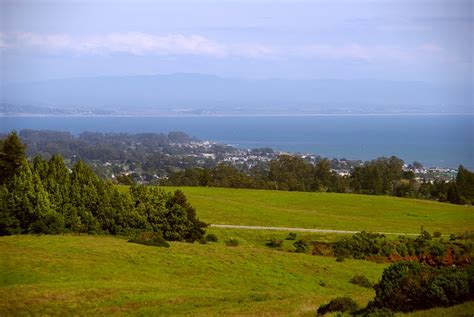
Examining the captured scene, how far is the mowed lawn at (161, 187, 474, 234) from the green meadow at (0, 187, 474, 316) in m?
0.25

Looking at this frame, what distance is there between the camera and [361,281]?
24578mm

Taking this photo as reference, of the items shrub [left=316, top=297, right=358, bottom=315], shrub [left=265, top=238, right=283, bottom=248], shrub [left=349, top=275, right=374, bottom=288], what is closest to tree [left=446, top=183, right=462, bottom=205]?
shrub [left=265, top=238, right=283, bottom=248]

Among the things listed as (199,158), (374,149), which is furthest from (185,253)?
(374,149)

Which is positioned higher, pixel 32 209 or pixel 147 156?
pixel 32 209

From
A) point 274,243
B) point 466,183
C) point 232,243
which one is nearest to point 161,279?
point 232,243

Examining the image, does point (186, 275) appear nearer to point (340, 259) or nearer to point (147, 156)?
point (340, 259)

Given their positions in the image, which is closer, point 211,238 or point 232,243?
point 232,243

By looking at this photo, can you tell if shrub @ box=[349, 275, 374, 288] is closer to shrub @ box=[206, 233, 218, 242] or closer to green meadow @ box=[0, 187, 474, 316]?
green meadow @ box=[0, 187, 474, 316]

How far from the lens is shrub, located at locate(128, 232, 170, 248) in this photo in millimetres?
27188

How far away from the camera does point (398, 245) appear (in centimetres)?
3272

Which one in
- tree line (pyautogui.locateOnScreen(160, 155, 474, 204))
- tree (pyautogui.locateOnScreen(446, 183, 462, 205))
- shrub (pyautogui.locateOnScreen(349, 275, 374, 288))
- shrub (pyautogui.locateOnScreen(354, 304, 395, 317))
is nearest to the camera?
shrub (pyautogui.locateOnScreen(354, 304, 395, 317))

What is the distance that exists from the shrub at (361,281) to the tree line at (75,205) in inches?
389

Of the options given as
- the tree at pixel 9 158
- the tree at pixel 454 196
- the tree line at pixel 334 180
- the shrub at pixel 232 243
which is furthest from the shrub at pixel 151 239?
the tree at pixel 454 196

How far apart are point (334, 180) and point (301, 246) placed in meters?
47.7
